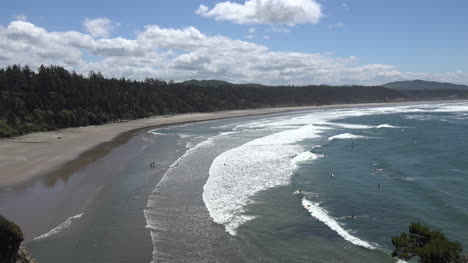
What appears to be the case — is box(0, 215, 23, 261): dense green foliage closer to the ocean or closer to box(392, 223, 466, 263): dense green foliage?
the ocean

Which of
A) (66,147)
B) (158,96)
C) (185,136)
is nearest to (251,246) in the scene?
(66,147)

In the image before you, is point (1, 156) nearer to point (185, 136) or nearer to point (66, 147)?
point (66, 147)

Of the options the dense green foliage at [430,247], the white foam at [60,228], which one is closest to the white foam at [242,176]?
the white foam at [60,228]

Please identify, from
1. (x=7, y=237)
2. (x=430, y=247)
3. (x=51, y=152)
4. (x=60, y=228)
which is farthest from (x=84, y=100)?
(x=430, y=247)

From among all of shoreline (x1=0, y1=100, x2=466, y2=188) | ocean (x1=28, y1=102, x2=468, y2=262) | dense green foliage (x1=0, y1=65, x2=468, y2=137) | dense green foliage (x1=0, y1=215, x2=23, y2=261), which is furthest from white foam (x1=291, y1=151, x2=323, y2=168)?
dense green foliage (x1=0, y1=65, x2=468, y2=137)

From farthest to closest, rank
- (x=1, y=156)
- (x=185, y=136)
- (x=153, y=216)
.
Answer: (x=185, y=136) → (x=1, y=156) → (x=153, y=216)

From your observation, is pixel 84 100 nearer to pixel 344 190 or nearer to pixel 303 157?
pixel 303 157
